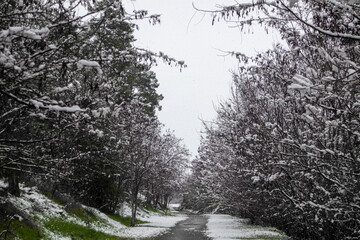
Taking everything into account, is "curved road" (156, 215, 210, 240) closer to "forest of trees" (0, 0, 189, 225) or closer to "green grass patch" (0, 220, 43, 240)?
"forest of trees" (0, 0, 189, 225)

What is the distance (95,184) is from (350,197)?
59.8 feet

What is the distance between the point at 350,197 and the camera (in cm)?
748

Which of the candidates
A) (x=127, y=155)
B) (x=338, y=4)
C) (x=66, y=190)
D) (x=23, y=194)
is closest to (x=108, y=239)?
(x=23, y=194)

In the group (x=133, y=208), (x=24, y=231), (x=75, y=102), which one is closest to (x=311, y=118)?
(x=75, y=102)

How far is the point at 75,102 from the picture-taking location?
491 centimetres

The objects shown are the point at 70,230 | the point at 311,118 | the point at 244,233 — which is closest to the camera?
the point at 311,118

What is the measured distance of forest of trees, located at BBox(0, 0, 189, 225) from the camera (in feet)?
11.3

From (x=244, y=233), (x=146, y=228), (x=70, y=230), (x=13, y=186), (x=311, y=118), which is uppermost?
(x=311, y=118)

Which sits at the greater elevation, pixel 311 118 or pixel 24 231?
pixel 311 118

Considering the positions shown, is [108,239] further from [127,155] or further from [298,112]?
[127,155]

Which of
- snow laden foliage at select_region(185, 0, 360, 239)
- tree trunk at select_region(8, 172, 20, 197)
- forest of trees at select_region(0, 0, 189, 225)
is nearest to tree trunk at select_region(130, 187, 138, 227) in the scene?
forest of trees at select_region(0, 0, 189, 225)

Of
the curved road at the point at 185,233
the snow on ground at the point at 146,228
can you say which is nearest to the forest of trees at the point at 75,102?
the snow on ground at the point at 146,228

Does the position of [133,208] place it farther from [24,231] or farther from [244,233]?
[24,231]

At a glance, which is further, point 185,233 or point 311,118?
point 185,233
